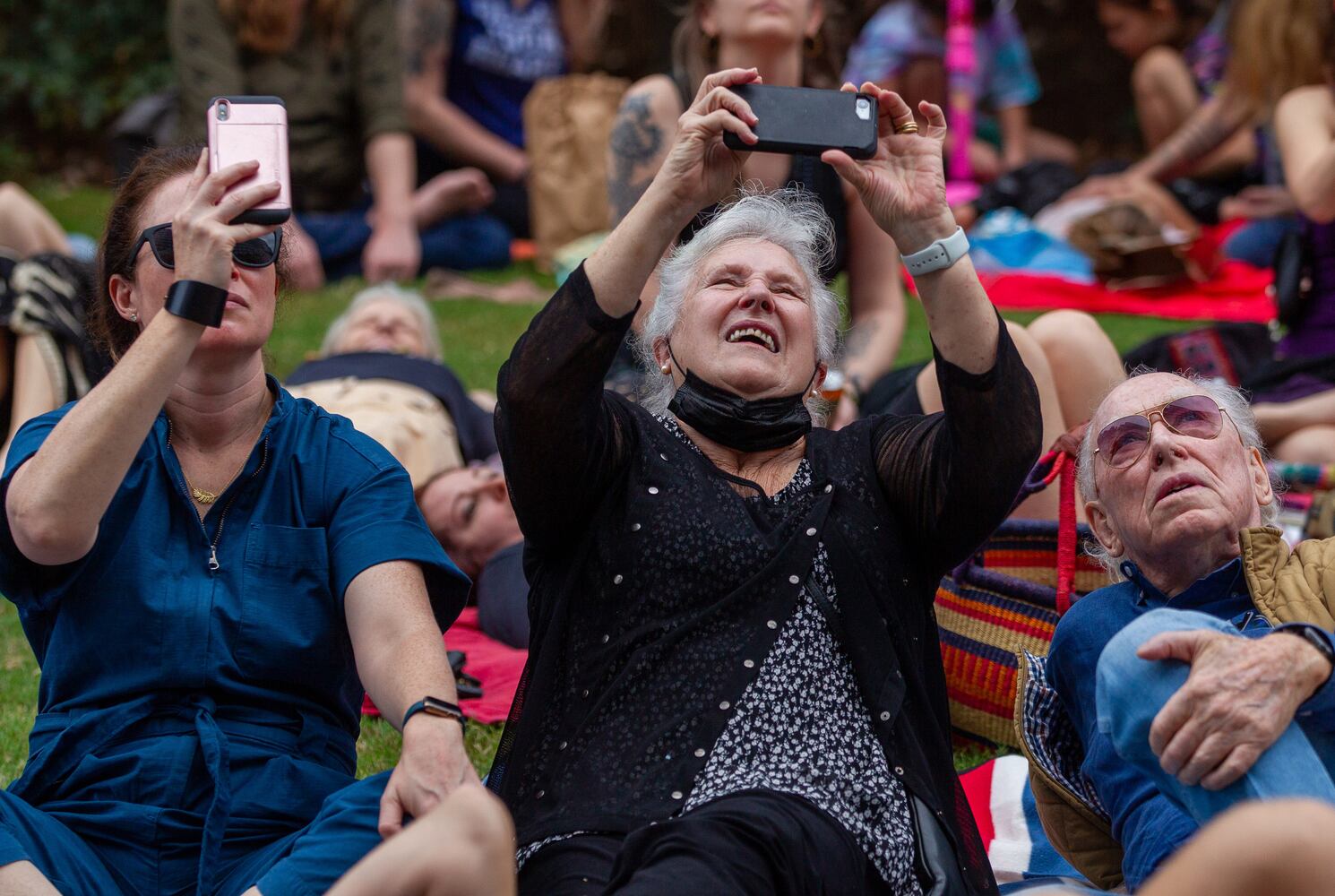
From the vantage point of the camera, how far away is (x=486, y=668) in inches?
173

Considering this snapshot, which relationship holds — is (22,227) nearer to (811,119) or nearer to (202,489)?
(202,489)

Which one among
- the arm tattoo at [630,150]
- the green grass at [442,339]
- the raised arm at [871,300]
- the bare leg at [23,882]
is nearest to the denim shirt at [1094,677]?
the green grass at [442,339]

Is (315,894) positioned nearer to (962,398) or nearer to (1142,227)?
(962,398)

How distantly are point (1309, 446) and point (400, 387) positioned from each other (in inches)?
110

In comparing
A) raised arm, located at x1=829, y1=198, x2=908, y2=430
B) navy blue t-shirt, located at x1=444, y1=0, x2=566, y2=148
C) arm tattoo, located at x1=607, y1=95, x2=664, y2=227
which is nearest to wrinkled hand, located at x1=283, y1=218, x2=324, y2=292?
navy blue t-shirt, located at x1=444, y1=0, x2=566, y2=148

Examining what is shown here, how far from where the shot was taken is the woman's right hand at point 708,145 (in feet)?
8.86

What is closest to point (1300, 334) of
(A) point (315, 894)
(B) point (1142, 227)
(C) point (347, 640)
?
(B) point (1142, 227)

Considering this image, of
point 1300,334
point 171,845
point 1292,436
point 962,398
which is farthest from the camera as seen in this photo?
point 1300,334

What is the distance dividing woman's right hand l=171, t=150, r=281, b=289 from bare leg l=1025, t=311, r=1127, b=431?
7.31 feet

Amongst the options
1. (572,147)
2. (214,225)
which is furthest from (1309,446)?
(572,147)

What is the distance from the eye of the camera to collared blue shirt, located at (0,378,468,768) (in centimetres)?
264

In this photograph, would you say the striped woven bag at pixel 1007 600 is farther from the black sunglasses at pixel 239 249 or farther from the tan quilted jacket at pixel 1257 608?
the black sunglasses at pixel 239 249

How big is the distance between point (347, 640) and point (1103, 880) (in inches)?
55.5

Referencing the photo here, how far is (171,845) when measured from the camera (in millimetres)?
2557
